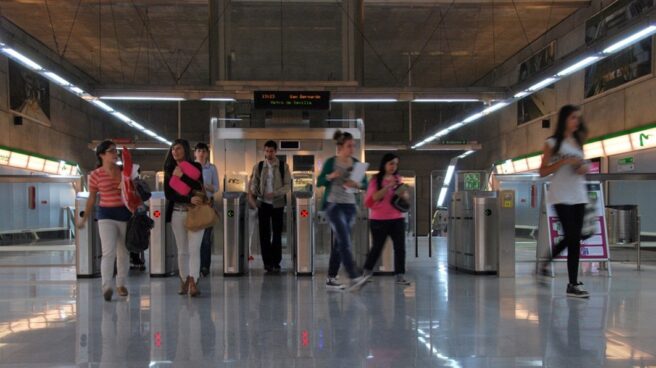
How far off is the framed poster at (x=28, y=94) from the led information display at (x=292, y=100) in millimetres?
8280

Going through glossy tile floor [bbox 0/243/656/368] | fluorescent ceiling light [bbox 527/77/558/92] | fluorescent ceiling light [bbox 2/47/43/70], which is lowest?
glossy tile floor [bbox 0/243/656/368]

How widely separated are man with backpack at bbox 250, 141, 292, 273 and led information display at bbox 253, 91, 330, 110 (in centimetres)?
362

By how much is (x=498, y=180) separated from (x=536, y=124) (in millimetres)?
10156

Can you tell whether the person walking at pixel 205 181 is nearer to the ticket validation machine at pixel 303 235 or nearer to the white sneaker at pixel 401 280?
the ticket validation machine at pixel 303 235

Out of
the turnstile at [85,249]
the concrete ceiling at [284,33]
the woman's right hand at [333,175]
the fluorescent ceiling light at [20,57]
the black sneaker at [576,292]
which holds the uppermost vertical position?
the concrete ceiling at [284,33]

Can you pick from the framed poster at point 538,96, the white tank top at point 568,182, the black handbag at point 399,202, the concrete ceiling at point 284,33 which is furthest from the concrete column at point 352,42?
the white tank top at point 568,182

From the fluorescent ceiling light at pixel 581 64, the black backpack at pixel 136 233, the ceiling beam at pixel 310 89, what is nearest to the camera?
the black backpack at pixel 136 233

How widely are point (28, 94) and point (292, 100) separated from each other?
375 inches

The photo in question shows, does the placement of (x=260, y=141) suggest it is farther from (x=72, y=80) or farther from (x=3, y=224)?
(x=3, y=224)

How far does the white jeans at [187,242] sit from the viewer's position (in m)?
5.16

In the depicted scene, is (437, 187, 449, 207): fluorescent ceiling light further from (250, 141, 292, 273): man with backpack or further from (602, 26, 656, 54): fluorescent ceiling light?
(250, 141, 292, 273): man with backpack

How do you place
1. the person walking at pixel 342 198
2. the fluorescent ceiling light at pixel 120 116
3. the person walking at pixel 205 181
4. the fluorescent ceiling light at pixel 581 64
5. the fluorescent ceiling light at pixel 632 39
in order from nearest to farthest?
the person walking at pixel 342 198, the fluorescent ceiling light at pixel 632 39, the person walking at pixel 205 181, the fluorescent ceiling light at pixel 581 64, the fluorescent ceiling light at pixel 120 116

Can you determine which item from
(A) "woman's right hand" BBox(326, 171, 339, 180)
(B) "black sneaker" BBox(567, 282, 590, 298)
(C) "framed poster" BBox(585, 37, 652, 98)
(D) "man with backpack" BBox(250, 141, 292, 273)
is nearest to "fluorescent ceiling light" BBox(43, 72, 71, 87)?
(D) "man with backpack" BBox(250, 141, 292, 273)

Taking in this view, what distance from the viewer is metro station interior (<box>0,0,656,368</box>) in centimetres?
364
